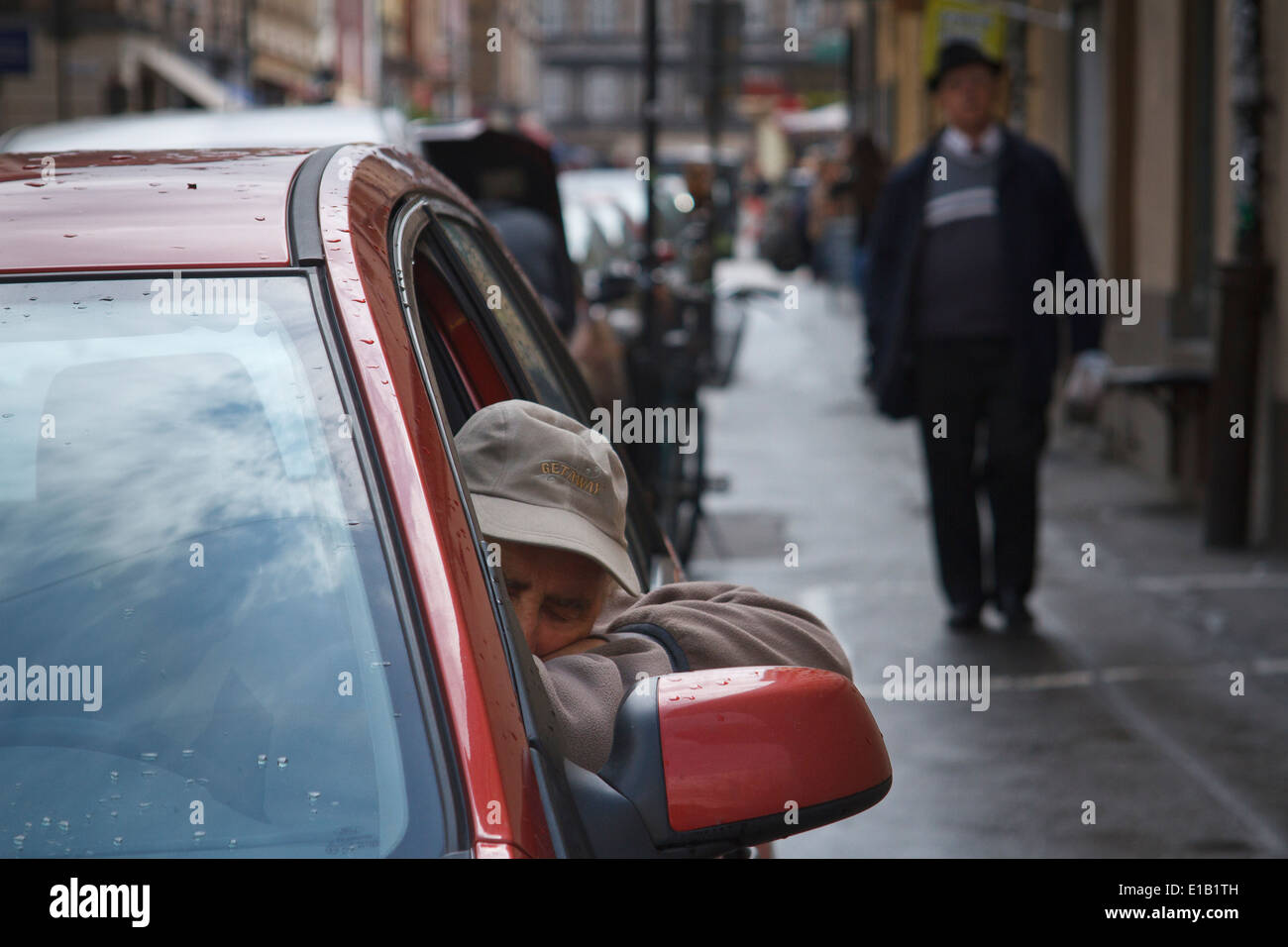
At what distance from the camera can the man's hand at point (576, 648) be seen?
228 cm

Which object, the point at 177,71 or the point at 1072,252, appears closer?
the point at 1072,252

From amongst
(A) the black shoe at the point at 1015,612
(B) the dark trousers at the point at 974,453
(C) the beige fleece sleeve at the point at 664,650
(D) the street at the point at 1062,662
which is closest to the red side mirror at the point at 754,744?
(C) the beige fleece sleeve at the point at 664,650

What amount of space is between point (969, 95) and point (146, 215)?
5.32m

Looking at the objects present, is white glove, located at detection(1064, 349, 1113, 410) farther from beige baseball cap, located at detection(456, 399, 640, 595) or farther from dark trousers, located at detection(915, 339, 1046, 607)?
beige baseball cap, located at detection(456, 399, 640, 595)

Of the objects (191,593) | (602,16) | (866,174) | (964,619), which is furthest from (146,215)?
(602,16)

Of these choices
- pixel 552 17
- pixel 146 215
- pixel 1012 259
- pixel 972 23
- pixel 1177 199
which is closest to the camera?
pixel 146 215

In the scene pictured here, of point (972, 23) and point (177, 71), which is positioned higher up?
point (177, 71)

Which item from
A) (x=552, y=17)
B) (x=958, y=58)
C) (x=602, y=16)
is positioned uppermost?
(x=602, y=16)

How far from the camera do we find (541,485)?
2258 mm

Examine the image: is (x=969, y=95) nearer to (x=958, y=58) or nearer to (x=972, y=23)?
(x=958, y=58)

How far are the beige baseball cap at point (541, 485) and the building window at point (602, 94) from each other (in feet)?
351

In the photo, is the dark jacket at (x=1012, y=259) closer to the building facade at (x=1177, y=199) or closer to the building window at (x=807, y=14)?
the building facade at (x=1177, y=199)

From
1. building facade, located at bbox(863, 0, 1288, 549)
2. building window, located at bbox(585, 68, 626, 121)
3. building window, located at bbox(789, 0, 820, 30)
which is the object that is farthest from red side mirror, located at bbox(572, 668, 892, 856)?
building window, located at bbox(585, 68, 626, 121)

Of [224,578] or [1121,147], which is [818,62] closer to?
[1121,147]
